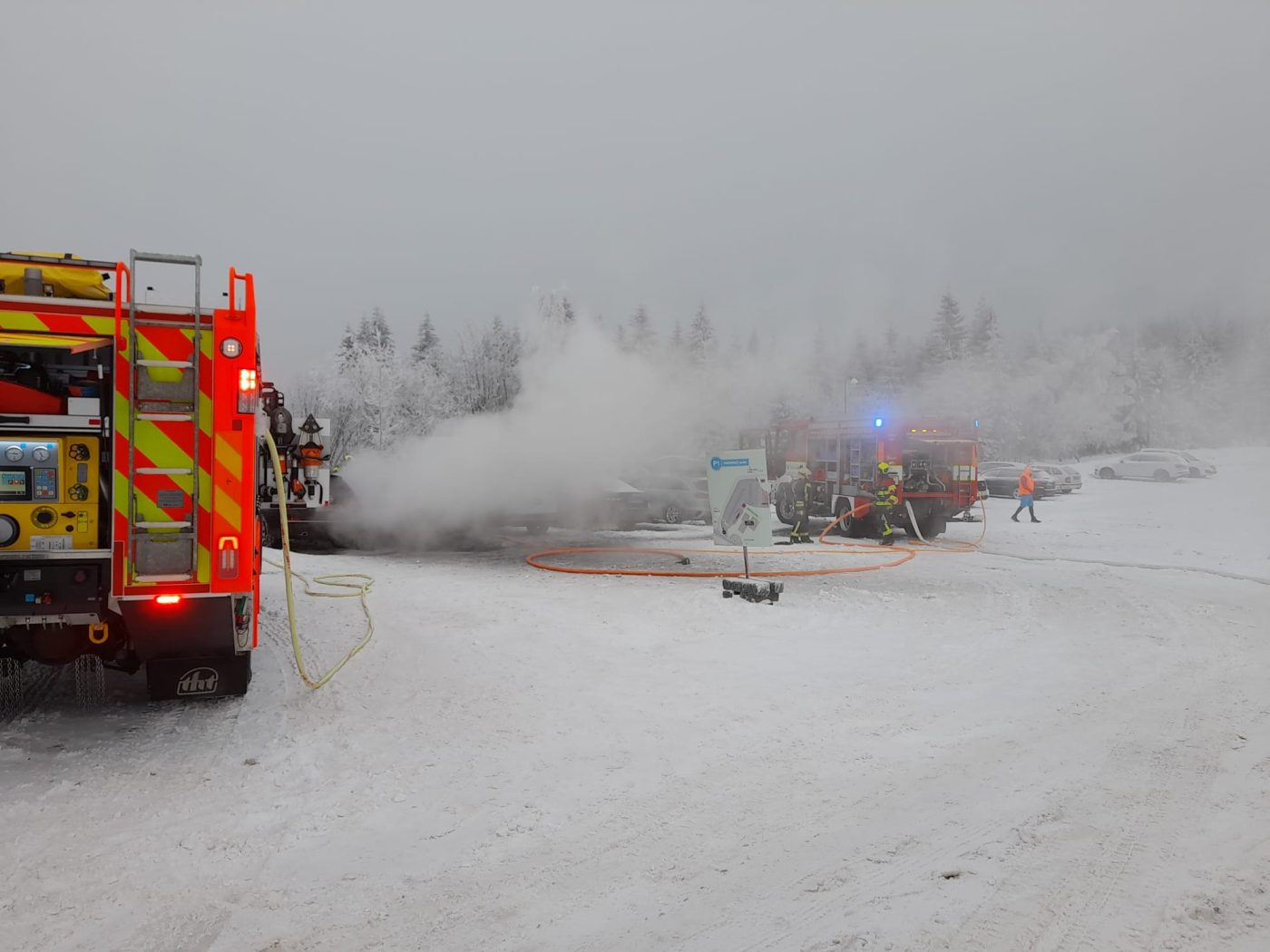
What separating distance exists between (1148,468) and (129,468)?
124 ft

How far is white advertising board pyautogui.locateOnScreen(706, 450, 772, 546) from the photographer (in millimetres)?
9258

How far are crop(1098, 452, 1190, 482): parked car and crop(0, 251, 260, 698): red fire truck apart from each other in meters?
36.7

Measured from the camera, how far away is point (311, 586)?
9539 millimetres

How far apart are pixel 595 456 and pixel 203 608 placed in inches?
451

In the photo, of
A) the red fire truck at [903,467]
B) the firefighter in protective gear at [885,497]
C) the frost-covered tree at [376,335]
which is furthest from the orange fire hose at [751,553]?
the frost-covered tree at [376,335]

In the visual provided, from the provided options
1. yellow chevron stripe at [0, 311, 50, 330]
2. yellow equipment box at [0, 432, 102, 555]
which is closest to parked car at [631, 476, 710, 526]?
yellow equipment box at [0, 432, 102, 555]

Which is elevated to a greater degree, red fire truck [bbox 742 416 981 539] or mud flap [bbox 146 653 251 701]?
red fire truck [bbox 742 416 981 539]

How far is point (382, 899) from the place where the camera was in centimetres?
300

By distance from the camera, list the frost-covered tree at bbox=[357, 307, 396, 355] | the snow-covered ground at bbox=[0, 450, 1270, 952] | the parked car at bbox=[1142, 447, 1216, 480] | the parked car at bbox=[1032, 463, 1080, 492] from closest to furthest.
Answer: the snow-covered ground at bbox=[0, 450, 1270, 952], the parked car at bbox=[1032, 463, 1080, 492], the parked car at bbox=[1142, 447, 1216, 480], the frost-covered tree at bbox=[357, 307, 396, 355]

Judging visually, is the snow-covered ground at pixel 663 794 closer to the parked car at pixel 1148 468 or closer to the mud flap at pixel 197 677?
the mud flap at pixel 197 677

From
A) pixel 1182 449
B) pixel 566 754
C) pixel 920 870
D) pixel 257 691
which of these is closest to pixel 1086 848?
pixel 920 870

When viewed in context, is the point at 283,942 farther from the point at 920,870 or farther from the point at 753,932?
the point at 920,870

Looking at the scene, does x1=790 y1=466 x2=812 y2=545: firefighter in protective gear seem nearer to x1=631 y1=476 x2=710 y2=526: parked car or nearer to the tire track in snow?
x1=631 y1=476 x2=710 y2=526: parked car

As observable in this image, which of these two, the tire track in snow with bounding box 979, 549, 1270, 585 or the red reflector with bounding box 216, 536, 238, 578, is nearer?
the red reflector with bounding box 216, 536, 238, 578
